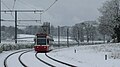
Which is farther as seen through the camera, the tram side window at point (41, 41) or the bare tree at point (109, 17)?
the bare tree at point (109, 17)

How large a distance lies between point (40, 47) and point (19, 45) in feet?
59.4

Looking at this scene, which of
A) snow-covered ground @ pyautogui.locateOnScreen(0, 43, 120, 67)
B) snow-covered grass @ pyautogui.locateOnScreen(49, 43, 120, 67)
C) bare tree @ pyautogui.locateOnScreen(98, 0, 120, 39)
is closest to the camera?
snow-covered ground @ pyautogui.locateOnScreen(0, 43, 120, 67)

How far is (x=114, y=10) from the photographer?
4060 inches

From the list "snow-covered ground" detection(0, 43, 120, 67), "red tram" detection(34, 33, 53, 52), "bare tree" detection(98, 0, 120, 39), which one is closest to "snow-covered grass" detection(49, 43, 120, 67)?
"snow-covered ground" detection(0, 43, 120, 67)

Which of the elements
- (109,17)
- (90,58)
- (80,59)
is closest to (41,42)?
(90,58)

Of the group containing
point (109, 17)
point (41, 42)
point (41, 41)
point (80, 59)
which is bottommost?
point (80, 59)

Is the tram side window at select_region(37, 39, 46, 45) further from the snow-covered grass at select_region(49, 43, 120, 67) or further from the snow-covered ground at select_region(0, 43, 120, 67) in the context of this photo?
the snow-covered ground at select_region(0, 43, 120, 67)

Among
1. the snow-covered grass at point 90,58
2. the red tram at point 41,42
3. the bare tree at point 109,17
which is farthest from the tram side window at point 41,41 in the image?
the bare tree at point 109,17

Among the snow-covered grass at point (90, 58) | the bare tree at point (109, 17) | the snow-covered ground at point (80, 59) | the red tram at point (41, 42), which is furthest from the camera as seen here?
the bare tree at point (109, 17)

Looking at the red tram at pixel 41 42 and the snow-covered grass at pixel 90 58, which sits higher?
the red tram at pixel 41 42

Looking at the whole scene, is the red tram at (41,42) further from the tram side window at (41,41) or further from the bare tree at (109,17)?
the bare tree at (109,17)

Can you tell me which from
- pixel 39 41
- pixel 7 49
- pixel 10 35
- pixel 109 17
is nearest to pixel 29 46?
pixel 7 49

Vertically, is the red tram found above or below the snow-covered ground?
above

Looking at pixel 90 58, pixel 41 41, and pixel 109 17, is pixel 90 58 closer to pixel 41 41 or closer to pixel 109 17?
pixel 41 41
